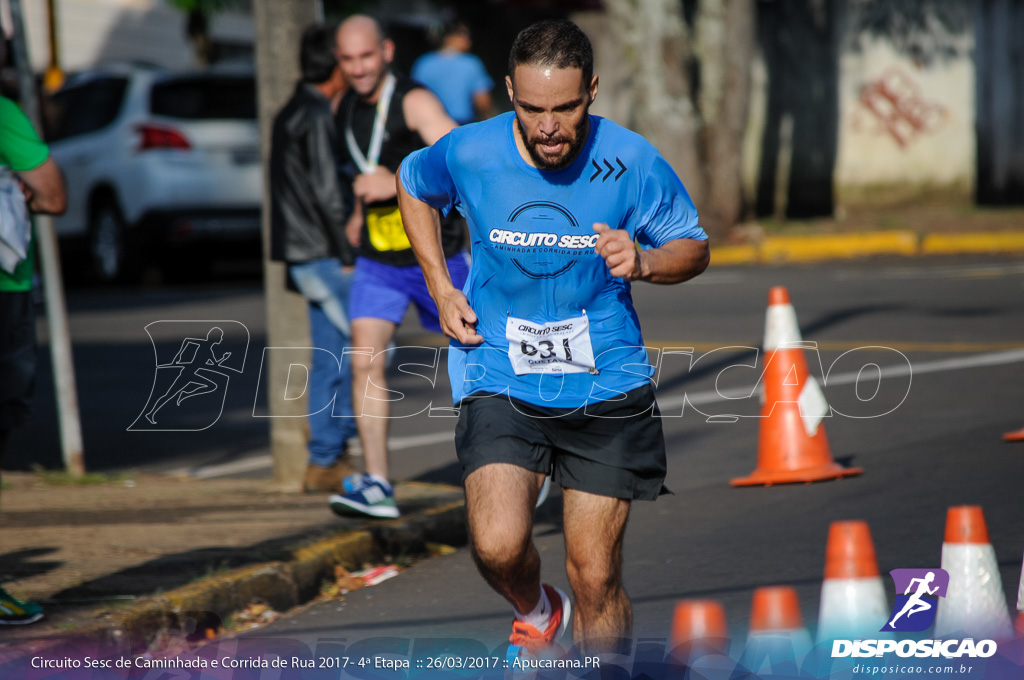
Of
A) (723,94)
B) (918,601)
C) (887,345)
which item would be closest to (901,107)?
(723,94)

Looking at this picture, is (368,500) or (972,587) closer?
(972,587)

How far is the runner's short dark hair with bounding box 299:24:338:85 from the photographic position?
641 cm

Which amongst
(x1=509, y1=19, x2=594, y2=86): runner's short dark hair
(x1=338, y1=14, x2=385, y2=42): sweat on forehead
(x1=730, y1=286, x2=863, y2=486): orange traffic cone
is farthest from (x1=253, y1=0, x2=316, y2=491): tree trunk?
(x1=509, y1=19, x2=594, y2=86): runner's short dark hair

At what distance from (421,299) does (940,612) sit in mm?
2851

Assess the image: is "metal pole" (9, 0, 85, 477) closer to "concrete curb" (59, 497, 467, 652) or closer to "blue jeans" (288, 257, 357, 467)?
"blue jeans" (288, 257, 357, 467)

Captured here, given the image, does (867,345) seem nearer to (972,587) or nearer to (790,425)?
(790,425)

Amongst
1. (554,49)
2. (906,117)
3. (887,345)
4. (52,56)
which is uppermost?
(52,56)

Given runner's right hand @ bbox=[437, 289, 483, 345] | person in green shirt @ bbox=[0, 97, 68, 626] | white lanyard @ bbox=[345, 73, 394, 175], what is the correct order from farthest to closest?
white lanyard @ bbox=[345, 73, 394, 175], person in green shirt @ bbox=[0, 97, 68, 626], runner's right hand @ bbox=[437, 289, 483, 345]

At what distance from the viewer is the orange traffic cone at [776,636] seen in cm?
323

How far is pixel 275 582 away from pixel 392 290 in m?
1.44

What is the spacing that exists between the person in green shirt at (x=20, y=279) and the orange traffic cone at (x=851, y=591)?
111 inches

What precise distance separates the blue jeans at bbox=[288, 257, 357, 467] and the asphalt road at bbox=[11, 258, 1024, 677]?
0.72 m

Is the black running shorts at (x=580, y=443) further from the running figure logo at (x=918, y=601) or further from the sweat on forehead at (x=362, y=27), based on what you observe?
the sweat on forehead at (x=362, y=27)

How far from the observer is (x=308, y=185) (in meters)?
6.39
